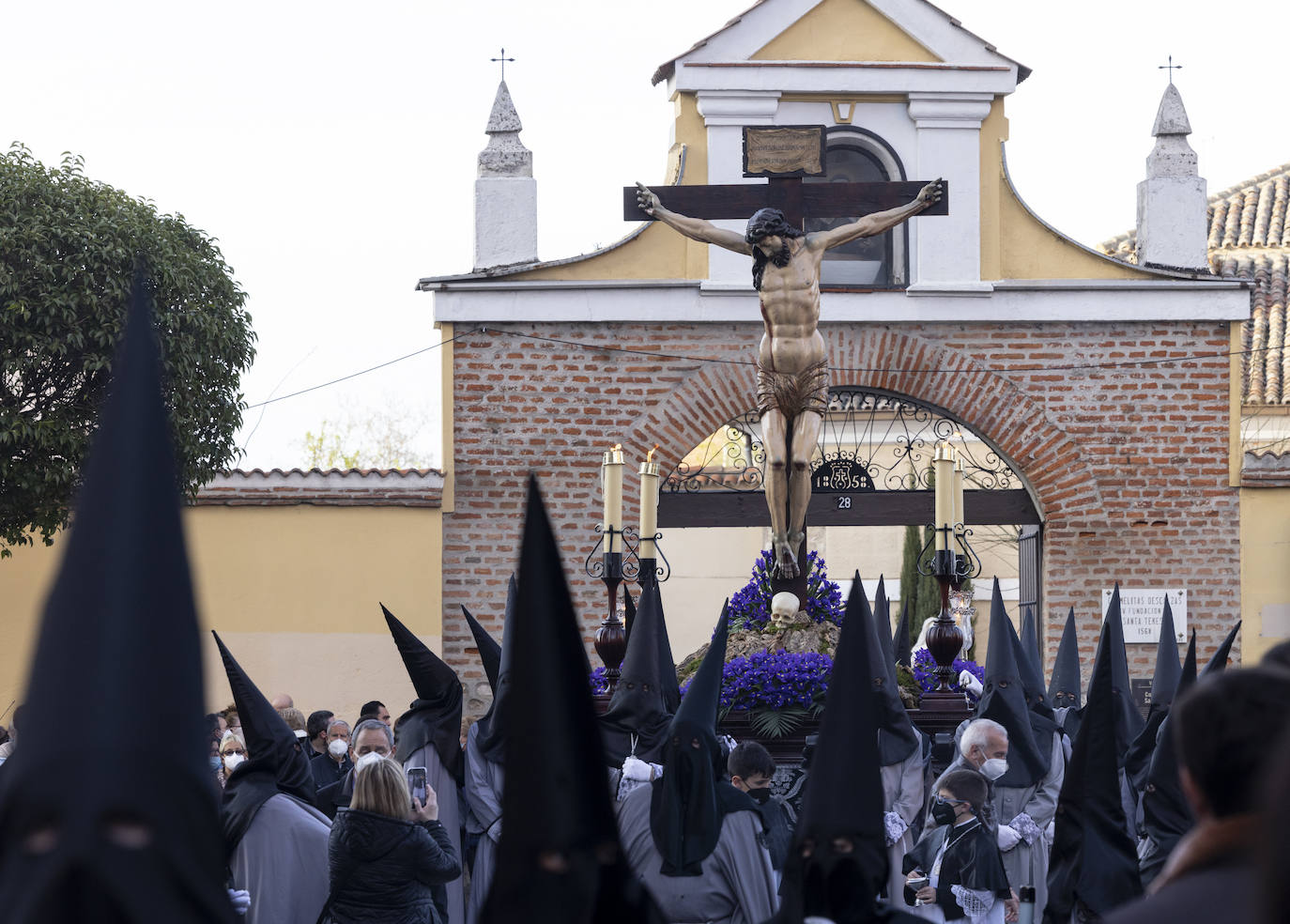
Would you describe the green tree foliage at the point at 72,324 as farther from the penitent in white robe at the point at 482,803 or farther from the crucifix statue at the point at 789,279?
the penitent in white robe at the point at 482,803

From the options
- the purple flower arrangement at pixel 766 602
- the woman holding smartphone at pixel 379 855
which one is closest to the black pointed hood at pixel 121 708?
the woman holding smartphone at pixel 379 855

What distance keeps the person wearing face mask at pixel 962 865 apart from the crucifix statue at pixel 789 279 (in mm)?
3096

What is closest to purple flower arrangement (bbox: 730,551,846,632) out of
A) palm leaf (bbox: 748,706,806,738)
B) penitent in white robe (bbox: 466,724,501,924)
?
palm leaf (bbox: 748,706,806,738)

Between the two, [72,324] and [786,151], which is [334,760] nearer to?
[786,151]

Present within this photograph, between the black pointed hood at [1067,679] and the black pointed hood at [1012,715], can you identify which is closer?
the black pointed hood at [1012,715]

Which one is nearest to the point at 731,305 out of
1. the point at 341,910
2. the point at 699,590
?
the point at 341,910

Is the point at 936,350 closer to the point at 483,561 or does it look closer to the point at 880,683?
the point at 483,561

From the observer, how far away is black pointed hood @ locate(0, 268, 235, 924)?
2205 millimetres

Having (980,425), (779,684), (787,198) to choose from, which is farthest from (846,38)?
(779,684)

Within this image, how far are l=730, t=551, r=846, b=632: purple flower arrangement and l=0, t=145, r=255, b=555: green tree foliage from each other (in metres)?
4.67

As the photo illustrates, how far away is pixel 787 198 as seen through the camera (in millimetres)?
8836

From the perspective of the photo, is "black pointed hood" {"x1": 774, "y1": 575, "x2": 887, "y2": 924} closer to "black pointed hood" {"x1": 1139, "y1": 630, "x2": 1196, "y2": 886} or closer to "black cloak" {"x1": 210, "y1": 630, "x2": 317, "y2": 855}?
"black pointed hood" {"x1": 1139, "y1": 630, "x2": 1196, "y2": 886}

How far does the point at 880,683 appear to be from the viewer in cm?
700

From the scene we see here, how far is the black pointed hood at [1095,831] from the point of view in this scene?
4.59m
